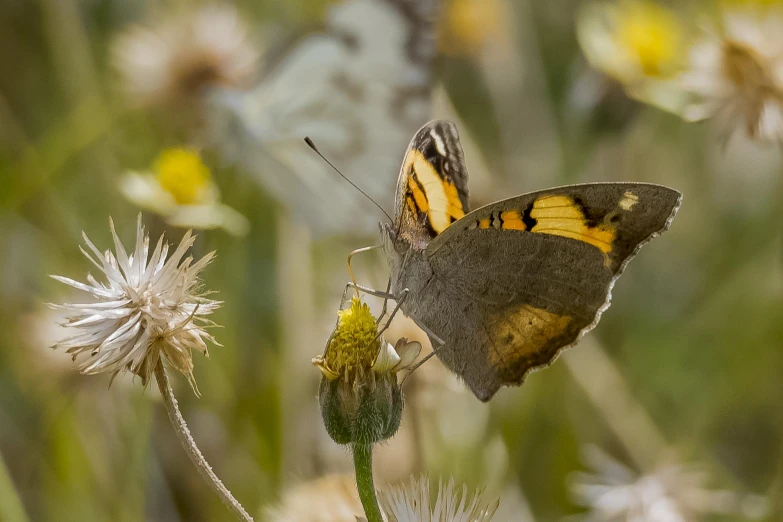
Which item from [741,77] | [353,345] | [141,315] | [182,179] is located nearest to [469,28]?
[741,77]

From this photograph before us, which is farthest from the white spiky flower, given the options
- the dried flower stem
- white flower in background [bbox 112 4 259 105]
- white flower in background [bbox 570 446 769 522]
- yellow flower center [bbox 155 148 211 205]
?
white flower in background [bbox 112 4 259 105]

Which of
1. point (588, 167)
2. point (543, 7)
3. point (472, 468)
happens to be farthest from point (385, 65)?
point (543, 7)

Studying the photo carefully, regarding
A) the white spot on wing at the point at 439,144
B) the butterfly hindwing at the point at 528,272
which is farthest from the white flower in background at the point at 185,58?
the butterfly hindwing at the point at 528,272

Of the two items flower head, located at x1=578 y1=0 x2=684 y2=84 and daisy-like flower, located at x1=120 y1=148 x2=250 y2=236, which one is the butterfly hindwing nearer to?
daisy-like flower, located at x1=120 y1=148 x2=250 y2=236

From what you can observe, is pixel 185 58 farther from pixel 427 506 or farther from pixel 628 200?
pixel 427 506

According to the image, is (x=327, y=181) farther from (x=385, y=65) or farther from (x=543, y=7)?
(x=543, y=7)
